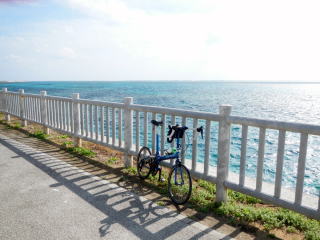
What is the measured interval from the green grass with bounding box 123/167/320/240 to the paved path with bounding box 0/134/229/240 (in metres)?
0.57

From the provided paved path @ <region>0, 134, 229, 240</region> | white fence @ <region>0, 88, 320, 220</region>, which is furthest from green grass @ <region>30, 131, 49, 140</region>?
paved path @ <region>0, 134, 229, 240</region>

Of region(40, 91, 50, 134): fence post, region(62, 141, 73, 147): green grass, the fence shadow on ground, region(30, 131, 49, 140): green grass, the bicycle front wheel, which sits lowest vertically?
region(62, 141, 73, 147): green grass

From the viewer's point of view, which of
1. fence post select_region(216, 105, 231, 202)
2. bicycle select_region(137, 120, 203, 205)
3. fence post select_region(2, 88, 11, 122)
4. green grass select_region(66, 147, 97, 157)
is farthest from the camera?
fence post select_region(2, 88, 11, 122)

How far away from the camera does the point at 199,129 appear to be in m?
4.63

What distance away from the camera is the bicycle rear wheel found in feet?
18.9

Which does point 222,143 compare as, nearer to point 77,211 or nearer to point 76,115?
point 77,211

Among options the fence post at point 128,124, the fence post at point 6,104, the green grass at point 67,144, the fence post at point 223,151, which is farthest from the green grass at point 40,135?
the fence post at point 223,151

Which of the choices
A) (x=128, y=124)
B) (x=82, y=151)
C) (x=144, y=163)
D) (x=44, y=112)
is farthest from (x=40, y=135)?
(x=144, y=163)

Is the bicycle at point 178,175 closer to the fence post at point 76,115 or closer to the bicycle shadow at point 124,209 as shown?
the bicycle shadow at point 124,209

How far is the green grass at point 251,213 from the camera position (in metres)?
Answer: 4.01

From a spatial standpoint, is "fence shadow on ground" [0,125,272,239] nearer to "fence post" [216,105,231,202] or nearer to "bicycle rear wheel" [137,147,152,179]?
"bicycle rear wheel" [137,147,152,179]

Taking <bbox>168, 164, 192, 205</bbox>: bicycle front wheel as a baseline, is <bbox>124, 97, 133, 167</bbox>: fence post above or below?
above

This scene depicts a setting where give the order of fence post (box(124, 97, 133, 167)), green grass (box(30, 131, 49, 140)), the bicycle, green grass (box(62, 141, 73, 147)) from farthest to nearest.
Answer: green grass (box(30, 131, 49, 140)) → green grass (box(62, 141, 73, 147)) → fence post (box(124, 97, 133, 167)) → the bicycle

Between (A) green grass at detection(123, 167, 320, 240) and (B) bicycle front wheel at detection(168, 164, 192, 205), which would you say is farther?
(B) bicycle front wheel at detection(168, 164, 192, 205)
